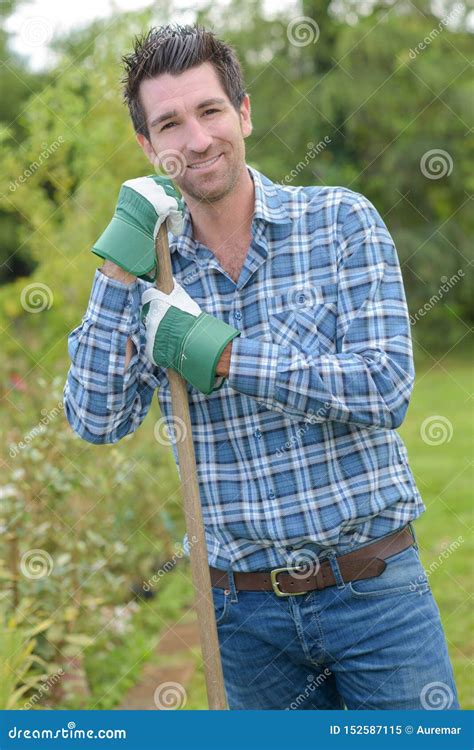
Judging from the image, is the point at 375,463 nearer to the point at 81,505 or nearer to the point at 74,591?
the point at 74,591

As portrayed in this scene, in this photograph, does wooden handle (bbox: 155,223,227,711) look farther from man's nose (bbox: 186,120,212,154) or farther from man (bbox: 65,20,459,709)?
man's nose (bbox: 186,120,212,154)

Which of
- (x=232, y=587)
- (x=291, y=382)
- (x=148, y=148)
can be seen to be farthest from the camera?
(x=148, y=148)

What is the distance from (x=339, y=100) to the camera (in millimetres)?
14539

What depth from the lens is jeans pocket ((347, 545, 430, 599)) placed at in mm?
2150

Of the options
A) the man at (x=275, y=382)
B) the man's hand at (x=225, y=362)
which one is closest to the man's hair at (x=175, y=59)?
the man at (x=275, y=382)

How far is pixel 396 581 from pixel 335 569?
14cm

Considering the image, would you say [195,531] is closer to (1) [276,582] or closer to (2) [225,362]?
(1) [276,582]

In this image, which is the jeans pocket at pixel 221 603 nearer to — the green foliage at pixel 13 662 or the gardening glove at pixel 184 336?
the gardening glove at pixel 184 336

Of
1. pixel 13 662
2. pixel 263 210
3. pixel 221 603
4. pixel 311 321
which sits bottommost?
pixel 13 662

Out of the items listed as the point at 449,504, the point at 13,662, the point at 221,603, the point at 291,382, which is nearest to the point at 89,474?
the point at 13,662

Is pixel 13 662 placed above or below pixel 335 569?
below

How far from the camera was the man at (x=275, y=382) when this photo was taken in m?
2.09

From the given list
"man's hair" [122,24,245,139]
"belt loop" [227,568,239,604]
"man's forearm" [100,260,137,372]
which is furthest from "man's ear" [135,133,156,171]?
"belt loop" [227,568,239,604]

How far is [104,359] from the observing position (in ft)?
7.10
